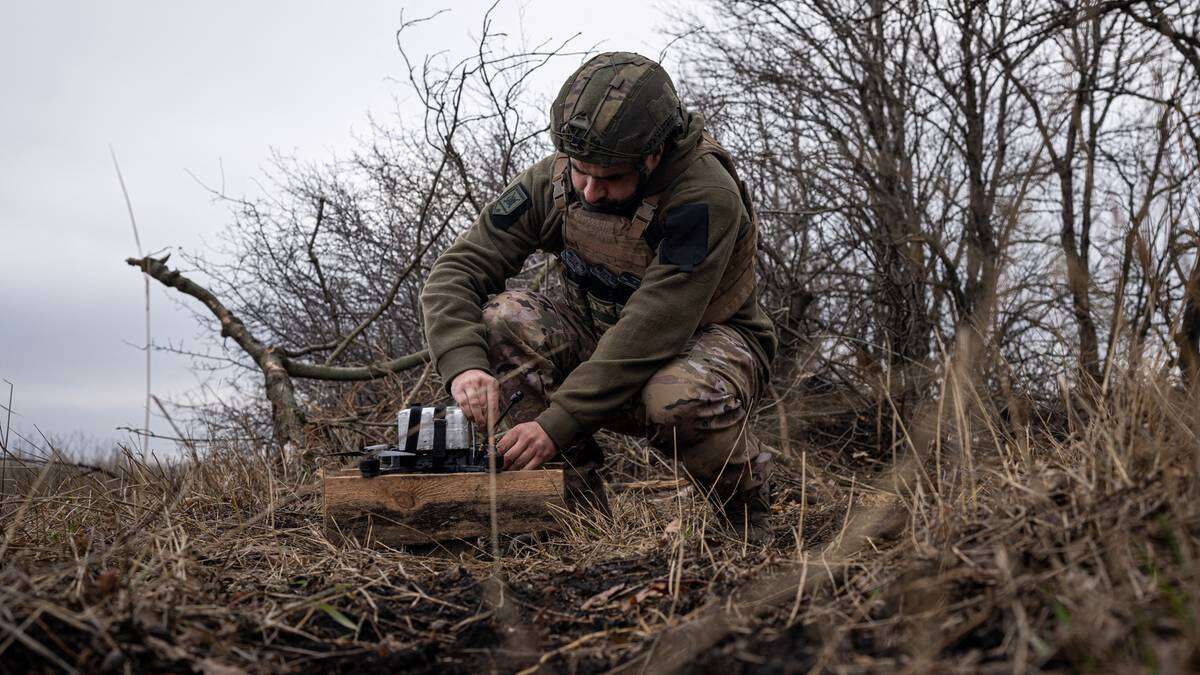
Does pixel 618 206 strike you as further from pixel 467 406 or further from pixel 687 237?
pixel 467 406

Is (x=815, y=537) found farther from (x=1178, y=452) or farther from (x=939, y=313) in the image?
(x=939, y=313)

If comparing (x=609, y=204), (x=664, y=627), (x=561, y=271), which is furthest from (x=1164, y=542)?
(x=561, y=271)

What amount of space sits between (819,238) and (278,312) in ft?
16.0

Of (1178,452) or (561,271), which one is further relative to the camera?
(561,271)

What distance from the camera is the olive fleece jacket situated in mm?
3211

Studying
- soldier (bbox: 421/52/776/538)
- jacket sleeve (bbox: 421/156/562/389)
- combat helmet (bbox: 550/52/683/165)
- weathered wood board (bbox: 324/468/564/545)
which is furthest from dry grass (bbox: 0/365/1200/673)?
combat helmet (bbox: 550/52/683/165)

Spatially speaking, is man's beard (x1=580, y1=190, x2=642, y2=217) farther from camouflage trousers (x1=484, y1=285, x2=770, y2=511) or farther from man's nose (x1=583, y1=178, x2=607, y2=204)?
camouflage trousers (x1=484, y1=285, x2=770, y2=511)

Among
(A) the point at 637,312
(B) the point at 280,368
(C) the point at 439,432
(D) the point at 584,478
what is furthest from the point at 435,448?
(B) the point at 280,368

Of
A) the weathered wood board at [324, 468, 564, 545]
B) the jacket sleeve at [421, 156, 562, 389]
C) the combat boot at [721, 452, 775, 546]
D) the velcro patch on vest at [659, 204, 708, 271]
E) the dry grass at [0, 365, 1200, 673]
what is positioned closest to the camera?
the dry grass at [0, 365, 1200, 673]

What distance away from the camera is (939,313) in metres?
6.61

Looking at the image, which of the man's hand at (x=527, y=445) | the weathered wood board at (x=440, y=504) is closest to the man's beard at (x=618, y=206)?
the man's hand at (x=527, y=445)

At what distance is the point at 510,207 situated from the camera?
3721 millimetres

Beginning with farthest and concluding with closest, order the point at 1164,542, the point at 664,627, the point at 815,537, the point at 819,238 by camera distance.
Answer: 1. the point at 819,238
2. the point at 815,537
3. the point at 664,627
4. the point at 1164,542

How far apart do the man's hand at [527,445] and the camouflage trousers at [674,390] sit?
193 mm
